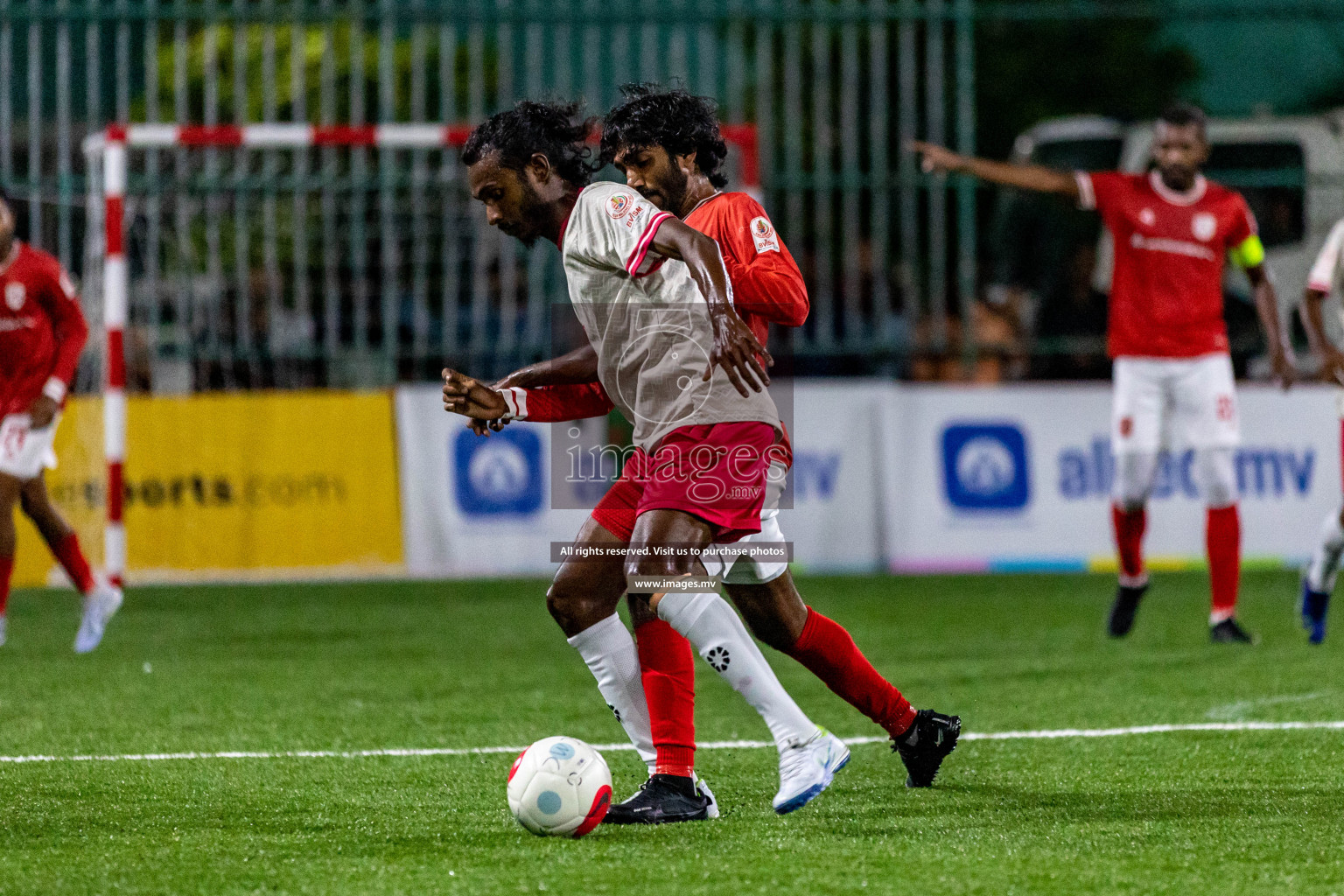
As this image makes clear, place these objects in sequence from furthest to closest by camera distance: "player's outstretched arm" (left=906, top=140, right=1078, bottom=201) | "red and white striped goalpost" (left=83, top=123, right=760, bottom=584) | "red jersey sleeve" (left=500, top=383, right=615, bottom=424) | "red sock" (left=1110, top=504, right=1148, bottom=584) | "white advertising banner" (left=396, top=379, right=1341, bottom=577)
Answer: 1. "white advertising banner" (left=396, top=379, right=1341, bottom=577)
2. "red and white striped goalpost" (left=83, top=123, right=760, bottom=584)
3. "red sock" (left=1110, top=504, right=1148, bottom=584)
4. "player's outstretched arm" (left=906, top=140, right=1078, bottom=201)
5. "red jersey sleeve" (left=500, top=383, right=615, bottom=424)

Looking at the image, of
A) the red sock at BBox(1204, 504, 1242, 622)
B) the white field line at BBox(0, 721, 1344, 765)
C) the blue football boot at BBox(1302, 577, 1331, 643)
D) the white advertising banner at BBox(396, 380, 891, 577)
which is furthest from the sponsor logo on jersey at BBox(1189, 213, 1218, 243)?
the white advertising banner at BBox(396, 380, 891, 577)

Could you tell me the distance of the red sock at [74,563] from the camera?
8445 millimetres

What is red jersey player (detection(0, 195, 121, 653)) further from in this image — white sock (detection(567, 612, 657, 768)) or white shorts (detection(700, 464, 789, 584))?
white shorts (detection(700, 464, 789, 584))

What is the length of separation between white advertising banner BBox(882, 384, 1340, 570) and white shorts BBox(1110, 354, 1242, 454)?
2.86 meters

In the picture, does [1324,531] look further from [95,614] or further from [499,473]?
[95,614]

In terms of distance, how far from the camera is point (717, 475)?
4.38 meters

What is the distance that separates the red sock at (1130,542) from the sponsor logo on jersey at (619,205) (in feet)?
15.4

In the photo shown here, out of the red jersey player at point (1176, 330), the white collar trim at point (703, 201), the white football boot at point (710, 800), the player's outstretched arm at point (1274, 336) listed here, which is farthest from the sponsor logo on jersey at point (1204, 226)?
the white football boot at point (710, 800)

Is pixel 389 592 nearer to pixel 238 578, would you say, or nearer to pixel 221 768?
pixel 238 578

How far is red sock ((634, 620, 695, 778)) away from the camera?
4.56 metres

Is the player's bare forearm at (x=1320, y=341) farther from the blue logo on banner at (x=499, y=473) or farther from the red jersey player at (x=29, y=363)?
the red jersey player at (x=29, y=363)

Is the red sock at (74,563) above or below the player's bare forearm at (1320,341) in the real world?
below

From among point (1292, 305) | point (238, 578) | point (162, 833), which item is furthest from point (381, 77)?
point (162, 833)

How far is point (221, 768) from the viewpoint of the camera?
17.2ft
